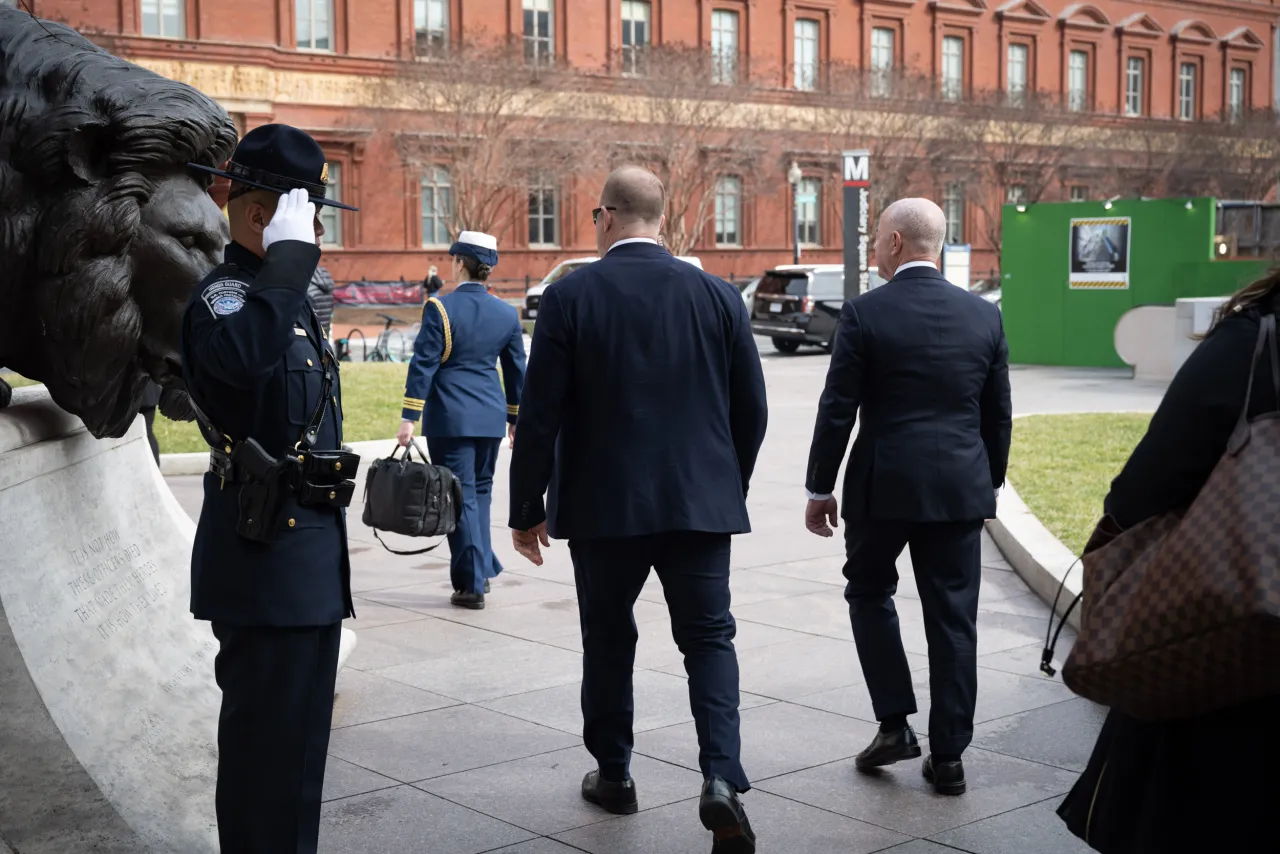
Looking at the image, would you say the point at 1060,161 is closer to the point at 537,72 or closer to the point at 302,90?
the point at 537,72

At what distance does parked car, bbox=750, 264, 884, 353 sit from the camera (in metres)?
30.5

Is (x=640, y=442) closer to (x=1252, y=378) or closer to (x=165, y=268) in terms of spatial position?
(x=165, y=268)

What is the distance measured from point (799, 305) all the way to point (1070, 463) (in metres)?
18.0

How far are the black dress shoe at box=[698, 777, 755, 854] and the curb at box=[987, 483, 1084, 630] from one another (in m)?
3.13

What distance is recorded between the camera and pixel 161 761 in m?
4.49

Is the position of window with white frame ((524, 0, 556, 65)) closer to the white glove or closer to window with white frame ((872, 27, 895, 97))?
window with white frame ((872, 27, 895, 97))

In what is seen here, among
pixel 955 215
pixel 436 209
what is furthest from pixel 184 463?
pixel 955 215

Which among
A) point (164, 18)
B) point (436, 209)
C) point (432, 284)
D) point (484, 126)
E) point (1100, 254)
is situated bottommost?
point (432, 284)

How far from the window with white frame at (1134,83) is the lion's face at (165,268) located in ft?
202

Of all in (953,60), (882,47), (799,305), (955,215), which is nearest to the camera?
(799,305)

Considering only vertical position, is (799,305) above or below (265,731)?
above

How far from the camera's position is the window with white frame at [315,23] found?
143ft

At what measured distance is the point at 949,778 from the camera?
200 inches

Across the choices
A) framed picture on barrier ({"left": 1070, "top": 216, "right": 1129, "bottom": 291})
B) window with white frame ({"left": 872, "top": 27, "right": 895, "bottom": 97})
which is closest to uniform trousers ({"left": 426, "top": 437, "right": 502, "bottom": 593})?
framed picture on barrier ({"left": 1070, "top": 216, "right": 1129, "bottom": 291})
